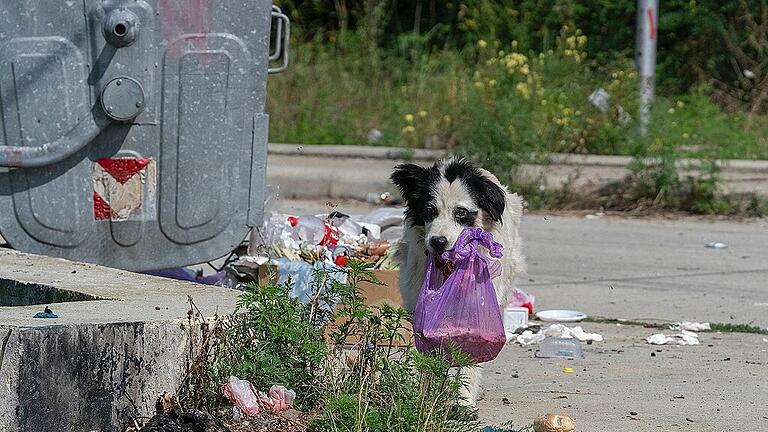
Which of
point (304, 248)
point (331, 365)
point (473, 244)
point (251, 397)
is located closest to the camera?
point (251, 397)

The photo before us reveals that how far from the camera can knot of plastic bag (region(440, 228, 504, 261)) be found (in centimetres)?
511

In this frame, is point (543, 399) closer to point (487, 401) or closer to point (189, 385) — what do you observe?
point (487, 401)

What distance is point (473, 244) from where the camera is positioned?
5.16 meters

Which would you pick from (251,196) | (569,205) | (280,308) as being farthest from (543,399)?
(569,205)

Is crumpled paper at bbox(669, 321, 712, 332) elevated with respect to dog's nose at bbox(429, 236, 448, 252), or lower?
lower

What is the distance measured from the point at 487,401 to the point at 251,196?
1.87 metres

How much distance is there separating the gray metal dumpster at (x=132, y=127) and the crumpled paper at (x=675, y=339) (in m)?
2.18

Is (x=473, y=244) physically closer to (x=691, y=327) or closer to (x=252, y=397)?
(x=252, y=397)

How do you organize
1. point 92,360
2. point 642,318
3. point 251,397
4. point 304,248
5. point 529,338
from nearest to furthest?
point 92,360 < point 251,397 < point 529,338 < point 304,248 < point 642,318

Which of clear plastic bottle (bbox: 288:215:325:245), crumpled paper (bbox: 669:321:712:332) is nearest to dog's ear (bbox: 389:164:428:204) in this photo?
clear plastic bottle (bbox: 288:215:325:245)

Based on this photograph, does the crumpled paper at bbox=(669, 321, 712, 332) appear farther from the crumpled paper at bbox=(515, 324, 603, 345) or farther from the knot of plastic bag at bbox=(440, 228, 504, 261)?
the knot of plastic bag at bbox=(440, 228, 504, 261)

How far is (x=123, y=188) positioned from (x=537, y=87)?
6.83 meters

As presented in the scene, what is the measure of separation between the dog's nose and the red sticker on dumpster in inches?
73.4

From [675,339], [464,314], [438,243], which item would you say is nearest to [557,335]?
[675,339]
